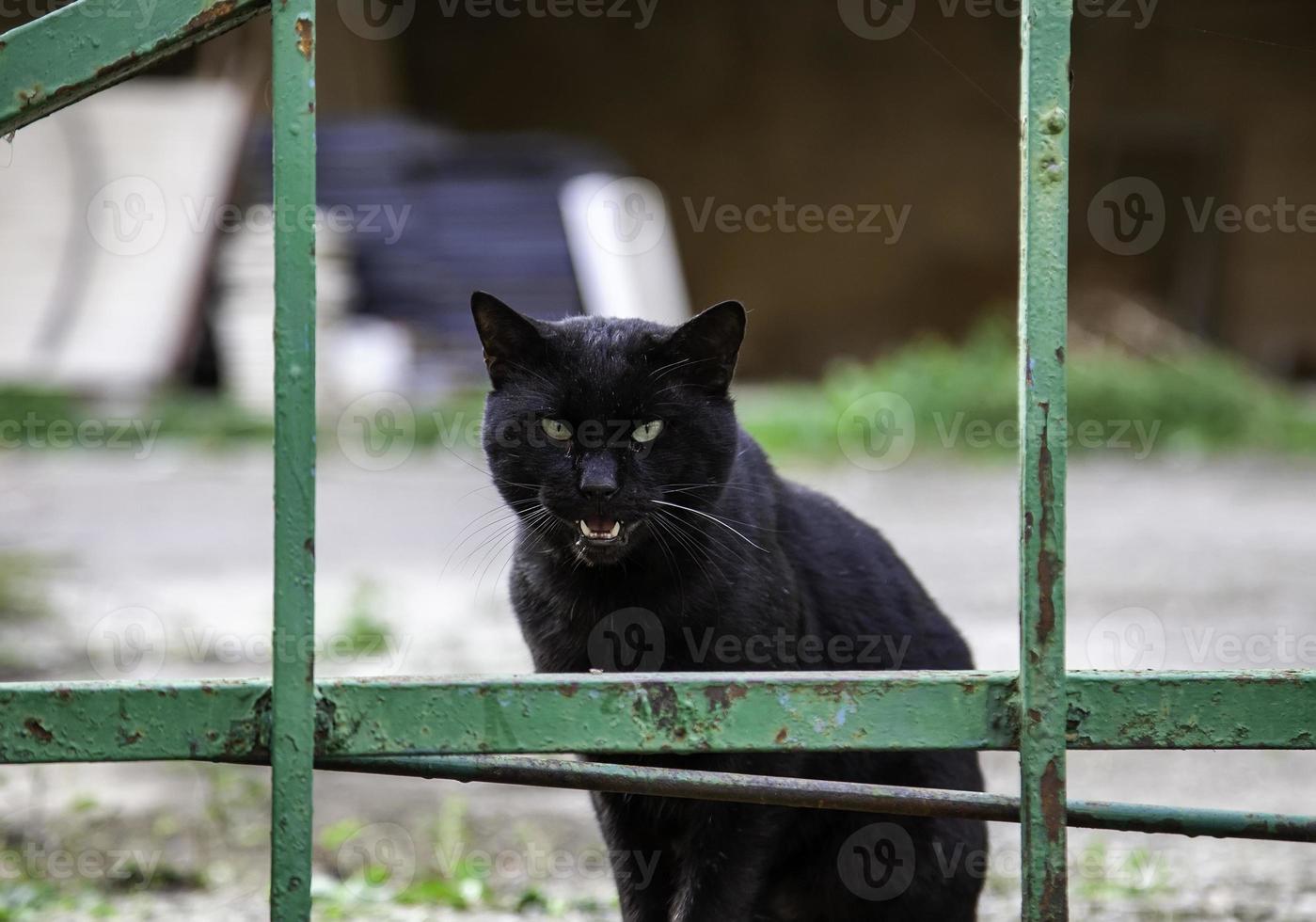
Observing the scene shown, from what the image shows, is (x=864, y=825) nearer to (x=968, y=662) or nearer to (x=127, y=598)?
(x=968, y=662)

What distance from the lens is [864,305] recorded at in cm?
1064

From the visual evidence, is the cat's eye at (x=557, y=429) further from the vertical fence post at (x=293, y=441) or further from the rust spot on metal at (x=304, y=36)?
the rust spot on metal at (x=304, y=36)

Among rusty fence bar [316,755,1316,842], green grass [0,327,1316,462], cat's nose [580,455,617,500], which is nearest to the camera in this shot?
rusty fence bar [316,755,1316,842]

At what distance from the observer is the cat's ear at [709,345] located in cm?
206

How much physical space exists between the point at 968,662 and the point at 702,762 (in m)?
0.70

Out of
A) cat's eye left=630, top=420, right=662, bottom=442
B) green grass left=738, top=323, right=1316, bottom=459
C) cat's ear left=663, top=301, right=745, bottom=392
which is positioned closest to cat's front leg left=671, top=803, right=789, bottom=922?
cat's eye left=630, top=420, right=662, bottom=442

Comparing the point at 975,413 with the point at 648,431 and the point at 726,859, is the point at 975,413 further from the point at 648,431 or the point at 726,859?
the point at 726,859

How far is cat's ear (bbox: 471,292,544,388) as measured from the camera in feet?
6.80

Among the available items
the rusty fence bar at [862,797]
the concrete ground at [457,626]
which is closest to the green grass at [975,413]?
the concrete ground at [457,626]

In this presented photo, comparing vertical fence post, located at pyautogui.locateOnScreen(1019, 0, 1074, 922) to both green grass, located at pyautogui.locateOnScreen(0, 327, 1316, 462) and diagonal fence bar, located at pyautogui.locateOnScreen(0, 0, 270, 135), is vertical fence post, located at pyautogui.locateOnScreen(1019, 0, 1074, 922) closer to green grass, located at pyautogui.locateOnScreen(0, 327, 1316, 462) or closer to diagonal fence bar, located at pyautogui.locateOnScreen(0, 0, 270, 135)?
diagonal fence bar, located at pyautogui.locateOnScreen(0, 0, 270, 135)

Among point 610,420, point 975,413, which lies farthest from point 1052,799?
point 975,413

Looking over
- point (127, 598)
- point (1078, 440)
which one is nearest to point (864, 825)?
point (127, 598)

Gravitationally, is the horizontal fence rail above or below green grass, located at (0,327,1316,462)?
below

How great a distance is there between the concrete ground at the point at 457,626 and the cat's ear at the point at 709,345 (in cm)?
54
